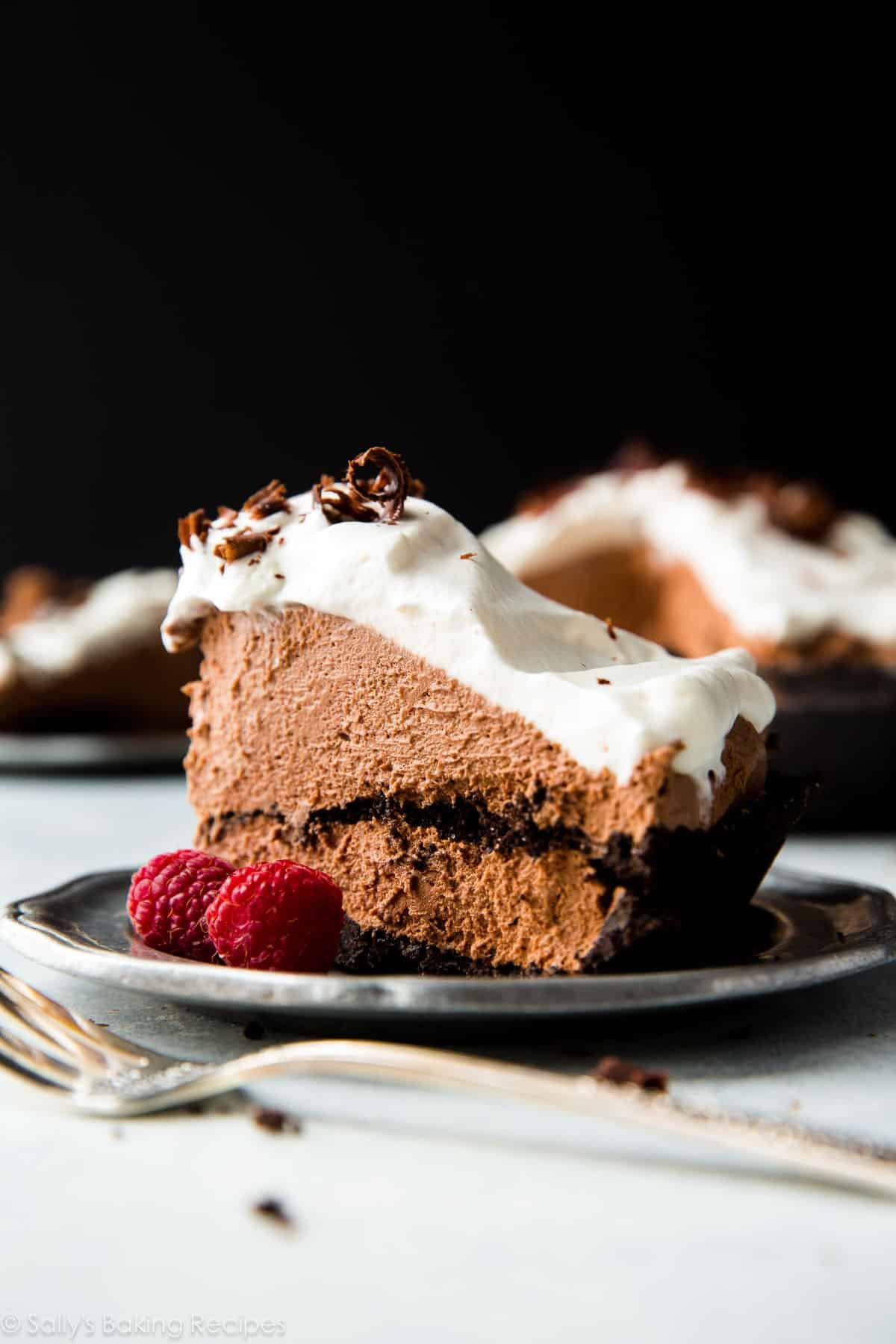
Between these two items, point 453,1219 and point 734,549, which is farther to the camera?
point 734,549

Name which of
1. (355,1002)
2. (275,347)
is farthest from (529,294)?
(355,1002)

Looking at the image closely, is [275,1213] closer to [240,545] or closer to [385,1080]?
[385,1080]

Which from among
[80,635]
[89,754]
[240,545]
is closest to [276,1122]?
[240,545]

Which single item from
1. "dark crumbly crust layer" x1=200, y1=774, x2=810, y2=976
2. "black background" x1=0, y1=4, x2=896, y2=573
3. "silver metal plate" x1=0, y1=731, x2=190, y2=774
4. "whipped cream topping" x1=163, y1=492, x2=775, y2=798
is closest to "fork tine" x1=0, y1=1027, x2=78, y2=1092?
"dark crumbly crust layer" x1=200, y1=774, x2=810, y2=976

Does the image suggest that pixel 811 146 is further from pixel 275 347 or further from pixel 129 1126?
pixel 129 1126

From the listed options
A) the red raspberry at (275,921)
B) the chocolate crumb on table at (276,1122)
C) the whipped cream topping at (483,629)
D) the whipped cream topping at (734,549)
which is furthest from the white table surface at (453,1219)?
the whipped cream topping at (734,549)
